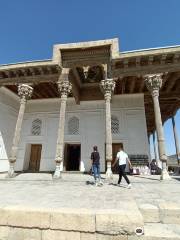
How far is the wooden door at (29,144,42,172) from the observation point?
14146mm

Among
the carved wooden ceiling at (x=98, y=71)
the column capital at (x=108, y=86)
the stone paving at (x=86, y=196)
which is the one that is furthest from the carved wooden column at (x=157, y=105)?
the column capital at (x=108, y=86)

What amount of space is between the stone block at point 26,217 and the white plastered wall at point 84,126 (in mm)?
10062

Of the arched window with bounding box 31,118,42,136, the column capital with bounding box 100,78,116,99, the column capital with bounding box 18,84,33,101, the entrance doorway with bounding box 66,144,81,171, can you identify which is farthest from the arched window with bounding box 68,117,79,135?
the column capital with bounding box 100,78,116,99

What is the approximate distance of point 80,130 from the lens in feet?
44.8

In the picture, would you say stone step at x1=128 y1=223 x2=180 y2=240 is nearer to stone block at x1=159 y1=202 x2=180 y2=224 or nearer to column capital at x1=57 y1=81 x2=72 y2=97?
stone block at x1=159 y1=202 x2=180 y2=224

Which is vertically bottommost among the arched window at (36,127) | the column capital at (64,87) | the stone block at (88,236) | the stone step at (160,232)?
the stone block at (88,236)

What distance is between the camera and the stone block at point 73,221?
267 centimetres

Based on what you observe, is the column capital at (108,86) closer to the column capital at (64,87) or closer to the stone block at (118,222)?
the column capital at (64,87)

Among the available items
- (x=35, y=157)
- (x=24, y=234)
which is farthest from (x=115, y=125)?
(x=24, y=234)

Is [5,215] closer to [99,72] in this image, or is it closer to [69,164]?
[99,72]

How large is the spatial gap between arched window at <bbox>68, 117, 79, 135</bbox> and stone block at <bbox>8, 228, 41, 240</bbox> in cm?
1086

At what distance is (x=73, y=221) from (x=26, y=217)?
0.80 meters

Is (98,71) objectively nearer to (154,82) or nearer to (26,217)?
(154,82)

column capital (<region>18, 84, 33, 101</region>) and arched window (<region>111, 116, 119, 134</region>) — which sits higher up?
column capital (<region>18, 84, 33, 101</region>)
